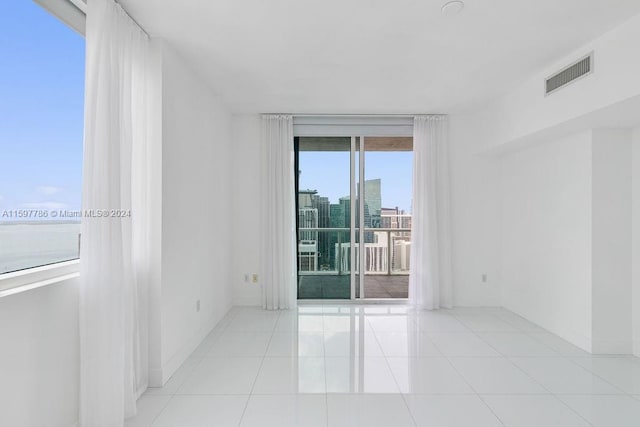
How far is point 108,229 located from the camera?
1834 millimetres

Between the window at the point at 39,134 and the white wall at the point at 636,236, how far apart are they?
4459 mm

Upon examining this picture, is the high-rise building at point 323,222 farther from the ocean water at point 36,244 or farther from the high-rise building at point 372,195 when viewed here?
the ocean water at point 36,244

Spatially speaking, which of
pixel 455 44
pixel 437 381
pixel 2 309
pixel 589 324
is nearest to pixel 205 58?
pixel 455 44

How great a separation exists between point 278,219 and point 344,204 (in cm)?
100

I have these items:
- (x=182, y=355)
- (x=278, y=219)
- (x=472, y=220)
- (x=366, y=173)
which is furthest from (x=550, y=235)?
(x=182, y=355)

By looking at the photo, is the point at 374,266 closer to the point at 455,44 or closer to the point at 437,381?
the point at 437,381

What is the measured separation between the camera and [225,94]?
361 centimetres

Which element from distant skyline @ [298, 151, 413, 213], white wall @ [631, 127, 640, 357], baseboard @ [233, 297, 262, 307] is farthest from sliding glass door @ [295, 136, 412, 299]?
white wall @ [631, 127, 640, 357]

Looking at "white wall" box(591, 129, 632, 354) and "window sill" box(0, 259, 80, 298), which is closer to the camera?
"window sill" box(0, 259, 80, 298)

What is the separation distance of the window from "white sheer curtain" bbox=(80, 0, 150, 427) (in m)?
0.18

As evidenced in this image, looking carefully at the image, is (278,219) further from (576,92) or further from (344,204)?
(576,92)

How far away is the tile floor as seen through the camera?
206cm

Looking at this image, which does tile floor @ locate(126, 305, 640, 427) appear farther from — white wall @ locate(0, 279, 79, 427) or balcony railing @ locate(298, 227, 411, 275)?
balcony railing @ locate(298, 227, 411, 275)

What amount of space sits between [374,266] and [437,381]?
2.36 metres
